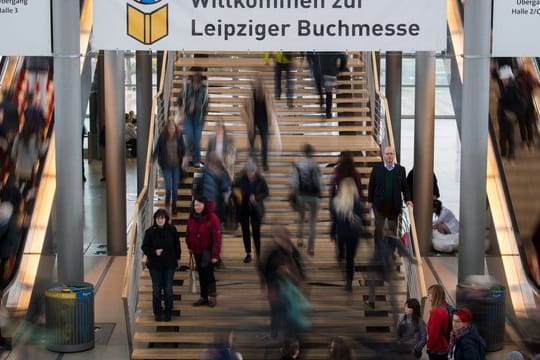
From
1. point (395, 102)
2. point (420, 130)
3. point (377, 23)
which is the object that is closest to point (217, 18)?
point (377, 23)

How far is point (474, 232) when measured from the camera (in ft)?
44.1

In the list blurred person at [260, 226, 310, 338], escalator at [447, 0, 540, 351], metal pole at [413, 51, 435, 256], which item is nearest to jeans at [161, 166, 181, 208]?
blurred person at [260, 226, 310, 338]

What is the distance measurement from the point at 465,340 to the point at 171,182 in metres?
6.34

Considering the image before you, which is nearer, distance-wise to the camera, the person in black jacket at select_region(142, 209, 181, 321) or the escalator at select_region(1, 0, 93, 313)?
the person in black jacket at select_region(142, 209, 181, 321)

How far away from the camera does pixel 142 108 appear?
21.7 m

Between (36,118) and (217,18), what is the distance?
4661mm

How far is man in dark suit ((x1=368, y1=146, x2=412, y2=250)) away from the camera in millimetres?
13781

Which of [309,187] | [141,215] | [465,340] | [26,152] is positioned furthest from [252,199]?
[465,340]

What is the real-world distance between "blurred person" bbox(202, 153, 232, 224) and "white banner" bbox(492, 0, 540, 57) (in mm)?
4352

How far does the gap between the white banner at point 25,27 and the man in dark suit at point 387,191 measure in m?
4.35

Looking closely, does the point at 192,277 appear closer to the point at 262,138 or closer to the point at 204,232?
the point at 204,232

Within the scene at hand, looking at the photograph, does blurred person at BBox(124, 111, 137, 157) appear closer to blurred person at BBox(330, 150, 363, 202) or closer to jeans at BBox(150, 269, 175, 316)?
blurred person at BBox(330, 150, 363, 202)

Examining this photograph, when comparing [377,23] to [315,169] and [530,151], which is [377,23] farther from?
[530,151]

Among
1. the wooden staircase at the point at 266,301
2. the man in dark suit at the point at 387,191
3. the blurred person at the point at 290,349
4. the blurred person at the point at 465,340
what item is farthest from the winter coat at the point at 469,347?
the man in dark suit at the point at 387,191
